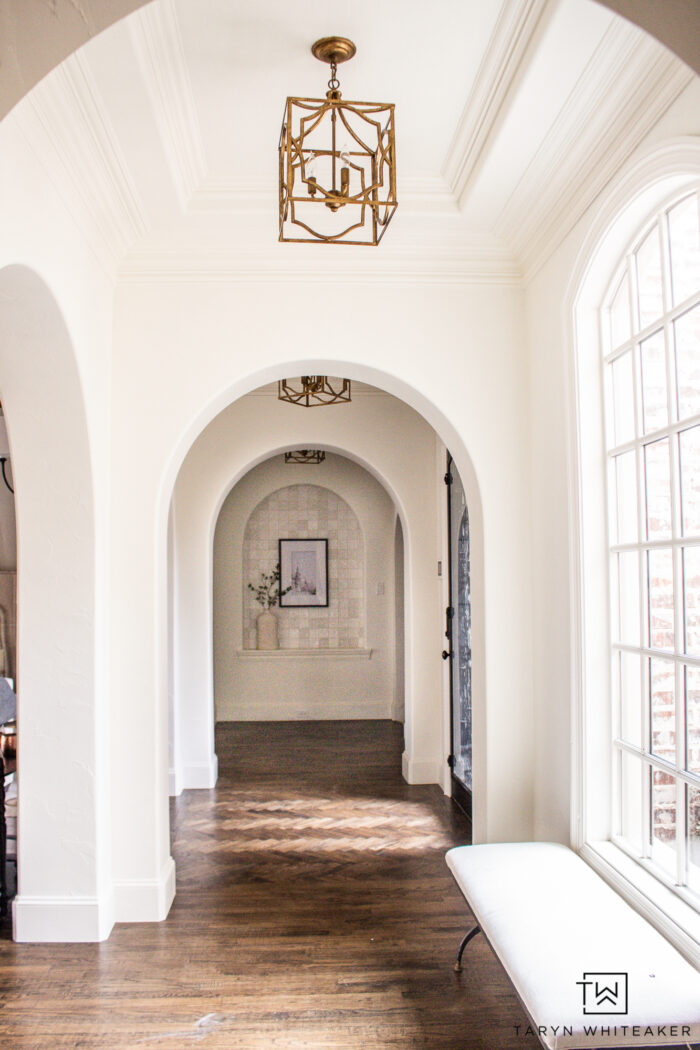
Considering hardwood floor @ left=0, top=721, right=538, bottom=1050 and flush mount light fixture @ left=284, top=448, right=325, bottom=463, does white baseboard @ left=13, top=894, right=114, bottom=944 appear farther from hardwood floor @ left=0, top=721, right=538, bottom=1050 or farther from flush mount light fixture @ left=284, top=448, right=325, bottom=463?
flush mount light fixture @ left=284, top=448, right=325, bottom=463

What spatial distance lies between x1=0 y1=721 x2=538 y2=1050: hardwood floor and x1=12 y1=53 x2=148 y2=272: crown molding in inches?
115

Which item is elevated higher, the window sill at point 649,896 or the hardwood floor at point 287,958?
the window sill at point 649,896

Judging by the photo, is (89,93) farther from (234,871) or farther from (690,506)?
(234,871)

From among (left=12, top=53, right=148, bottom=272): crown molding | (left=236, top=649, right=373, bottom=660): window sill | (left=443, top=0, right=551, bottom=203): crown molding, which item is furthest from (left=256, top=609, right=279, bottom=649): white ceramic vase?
(left=443, top=0, right=551, bottom=203): crown molding

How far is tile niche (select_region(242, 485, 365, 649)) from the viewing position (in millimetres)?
8898

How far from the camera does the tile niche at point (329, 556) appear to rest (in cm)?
890

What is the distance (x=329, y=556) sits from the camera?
29.5ft

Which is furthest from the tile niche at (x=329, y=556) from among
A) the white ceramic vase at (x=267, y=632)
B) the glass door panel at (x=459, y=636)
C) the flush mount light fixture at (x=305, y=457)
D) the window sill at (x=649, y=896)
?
the window sill at (x=649, y=896)

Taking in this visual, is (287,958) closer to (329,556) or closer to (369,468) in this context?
(369,468)

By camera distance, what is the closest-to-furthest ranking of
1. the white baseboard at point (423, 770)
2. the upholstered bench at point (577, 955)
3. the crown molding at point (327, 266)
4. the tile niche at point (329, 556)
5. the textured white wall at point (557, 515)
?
the upholstered bench at point (577, 955) < the textured white wall at point (557, 515) < the crown molding at point (327, 266) < the white baseboard at point (423, 770) < the tile niche at point (329, 556)

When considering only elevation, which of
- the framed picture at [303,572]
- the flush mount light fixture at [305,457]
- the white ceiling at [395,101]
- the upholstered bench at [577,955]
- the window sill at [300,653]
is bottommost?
the upholstered bench at [577,955]

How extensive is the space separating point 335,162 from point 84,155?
3.03 feet

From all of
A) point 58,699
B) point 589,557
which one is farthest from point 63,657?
point 589,557

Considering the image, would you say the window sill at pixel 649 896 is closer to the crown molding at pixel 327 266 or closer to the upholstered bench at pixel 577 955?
the upholstered bench at pixel 577 955
